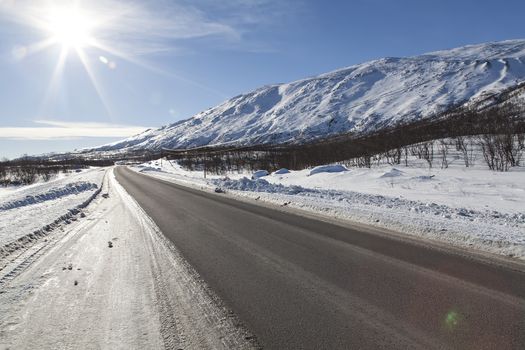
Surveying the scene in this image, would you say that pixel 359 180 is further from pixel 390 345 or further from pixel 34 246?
pixel 390 345

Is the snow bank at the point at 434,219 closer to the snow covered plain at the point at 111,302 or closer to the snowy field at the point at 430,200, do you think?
the snowy field at the point at 430,200

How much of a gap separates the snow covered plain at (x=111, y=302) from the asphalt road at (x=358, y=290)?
0.30m

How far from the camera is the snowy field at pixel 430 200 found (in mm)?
7445

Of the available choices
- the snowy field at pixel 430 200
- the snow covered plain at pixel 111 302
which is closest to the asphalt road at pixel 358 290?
the snow covered plain at pixel 111 302

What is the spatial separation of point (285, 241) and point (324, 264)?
1.76 m

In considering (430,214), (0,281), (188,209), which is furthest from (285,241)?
(188,209)

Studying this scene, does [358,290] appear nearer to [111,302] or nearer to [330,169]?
[111,302]

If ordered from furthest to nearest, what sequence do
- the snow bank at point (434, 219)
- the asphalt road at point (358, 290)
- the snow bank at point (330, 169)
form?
the snow bank at point (330, 169) < the snow bank at point (434, 219) < the asphalt road at point (358, 290)

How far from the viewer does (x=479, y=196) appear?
12445 mm

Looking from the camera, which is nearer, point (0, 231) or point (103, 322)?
point (103, 322)

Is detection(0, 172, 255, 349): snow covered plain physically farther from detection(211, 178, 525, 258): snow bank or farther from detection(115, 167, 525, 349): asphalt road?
detection(211, 178, 525, 258): snow bank

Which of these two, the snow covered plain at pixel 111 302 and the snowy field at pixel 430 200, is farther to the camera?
the snowy field at pixel 430 200

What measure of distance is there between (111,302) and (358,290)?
9.23ft

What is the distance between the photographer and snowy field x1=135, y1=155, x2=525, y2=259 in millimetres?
7445
